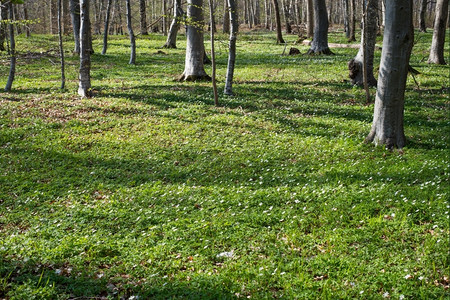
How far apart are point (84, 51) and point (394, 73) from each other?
12.7m

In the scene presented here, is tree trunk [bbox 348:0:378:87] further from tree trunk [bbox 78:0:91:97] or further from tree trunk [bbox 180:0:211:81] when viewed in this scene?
tree trunk [bbox 78:0:91:97]

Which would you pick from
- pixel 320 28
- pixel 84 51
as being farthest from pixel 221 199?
pixel 320 28

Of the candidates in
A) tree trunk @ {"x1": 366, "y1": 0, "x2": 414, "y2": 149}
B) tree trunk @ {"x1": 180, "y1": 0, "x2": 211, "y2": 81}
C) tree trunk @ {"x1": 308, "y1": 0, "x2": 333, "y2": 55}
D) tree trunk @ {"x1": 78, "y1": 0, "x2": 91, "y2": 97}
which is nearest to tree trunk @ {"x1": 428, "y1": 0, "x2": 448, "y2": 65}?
tree trunk @ {"x1": 308, "y1": 0, "x2": 333, "y2": 55}

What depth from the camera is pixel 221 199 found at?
28.3 ft

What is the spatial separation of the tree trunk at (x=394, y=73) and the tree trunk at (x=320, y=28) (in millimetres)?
20821

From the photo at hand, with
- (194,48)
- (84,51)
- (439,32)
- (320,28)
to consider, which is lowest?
(84,51)

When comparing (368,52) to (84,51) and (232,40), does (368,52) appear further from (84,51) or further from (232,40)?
(84,51)

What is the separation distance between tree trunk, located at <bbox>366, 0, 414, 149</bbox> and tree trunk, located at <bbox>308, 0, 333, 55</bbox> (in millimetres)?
20821

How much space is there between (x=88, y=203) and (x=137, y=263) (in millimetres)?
3142

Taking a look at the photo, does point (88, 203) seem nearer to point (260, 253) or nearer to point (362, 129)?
point (260, 253)

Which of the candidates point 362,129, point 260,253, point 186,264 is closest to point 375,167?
point 362,129

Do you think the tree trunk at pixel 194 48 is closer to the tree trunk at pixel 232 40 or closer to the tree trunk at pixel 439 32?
the tree trunk at pixel 232 40

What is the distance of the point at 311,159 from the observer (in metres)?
10.4

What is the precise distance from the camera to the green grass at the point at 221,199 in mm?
5902
